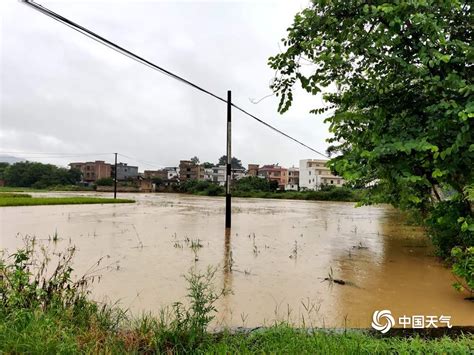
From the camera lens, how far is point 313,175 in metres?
53.7

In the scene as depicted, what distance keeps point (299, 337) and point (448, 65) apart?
2.50 metres

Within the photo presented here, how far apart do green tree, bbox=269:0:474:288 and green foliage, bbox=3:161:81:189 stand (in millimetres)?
52495

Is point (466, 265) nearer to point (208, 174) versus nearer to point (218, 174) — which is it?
point (208, 174)

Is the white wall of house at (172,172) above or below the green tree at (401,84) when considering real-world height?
above

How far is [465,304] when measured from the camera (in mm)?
3285

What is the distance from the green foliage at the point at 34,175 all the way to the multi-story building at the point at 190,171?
17741mm

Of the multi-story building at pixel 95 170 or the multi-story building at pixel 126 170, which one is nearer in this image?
the multi-story building at pixel 95 170

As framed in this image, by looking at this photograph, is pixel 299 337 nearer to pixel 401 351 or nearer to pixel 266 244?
pixel 401 351

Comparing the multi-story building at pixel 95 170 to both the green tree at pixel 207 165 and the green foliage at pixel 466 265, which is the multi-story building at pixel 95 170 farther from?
the green foliage at pixel 466 265

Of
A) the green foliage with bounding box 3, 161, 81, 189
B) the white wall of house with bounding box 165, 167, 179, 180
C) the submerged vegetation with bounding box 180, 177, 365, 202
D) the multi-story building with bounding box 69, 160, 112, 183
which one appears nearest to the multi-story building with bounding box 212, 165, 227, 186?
the white wall of house with bounding box 165, 167, 179, 180

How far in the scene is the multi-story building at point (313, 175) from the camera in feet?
171

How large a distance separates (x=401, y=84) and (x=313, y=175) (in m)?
51.7

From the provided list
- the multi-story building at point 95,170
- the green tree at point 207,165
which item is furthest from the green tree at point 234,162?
the multi-story building at point 95,170

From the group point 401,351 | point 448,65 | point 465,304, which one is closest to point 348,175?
point 448,65
